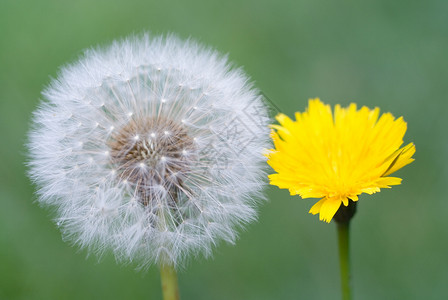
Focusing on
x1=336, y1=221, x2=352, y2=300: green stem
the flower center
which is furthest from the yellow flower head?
the flower center

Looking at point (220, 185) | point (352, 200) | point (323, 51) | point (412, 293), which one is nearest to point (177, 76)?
point (220, 185)

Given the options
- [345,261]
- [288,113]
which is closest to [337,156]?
[345,261]

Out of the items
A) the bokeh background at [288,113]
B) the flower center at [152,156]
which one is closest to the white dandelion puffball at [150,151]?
the flower center at [152,156]

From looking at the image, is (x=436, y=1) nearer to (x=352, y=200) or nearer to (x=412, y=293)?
(x=412, y=293)

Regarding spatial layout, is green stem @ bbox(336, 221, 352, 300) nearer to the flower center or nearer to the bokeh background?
the flower center

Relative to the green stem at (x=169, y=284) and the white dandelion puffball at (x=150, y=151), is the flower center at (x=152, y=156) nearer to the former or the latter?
the white dandelion puffball at (x=150, y=151)

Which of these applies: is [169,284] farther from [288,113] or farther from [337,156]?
[288,113]
